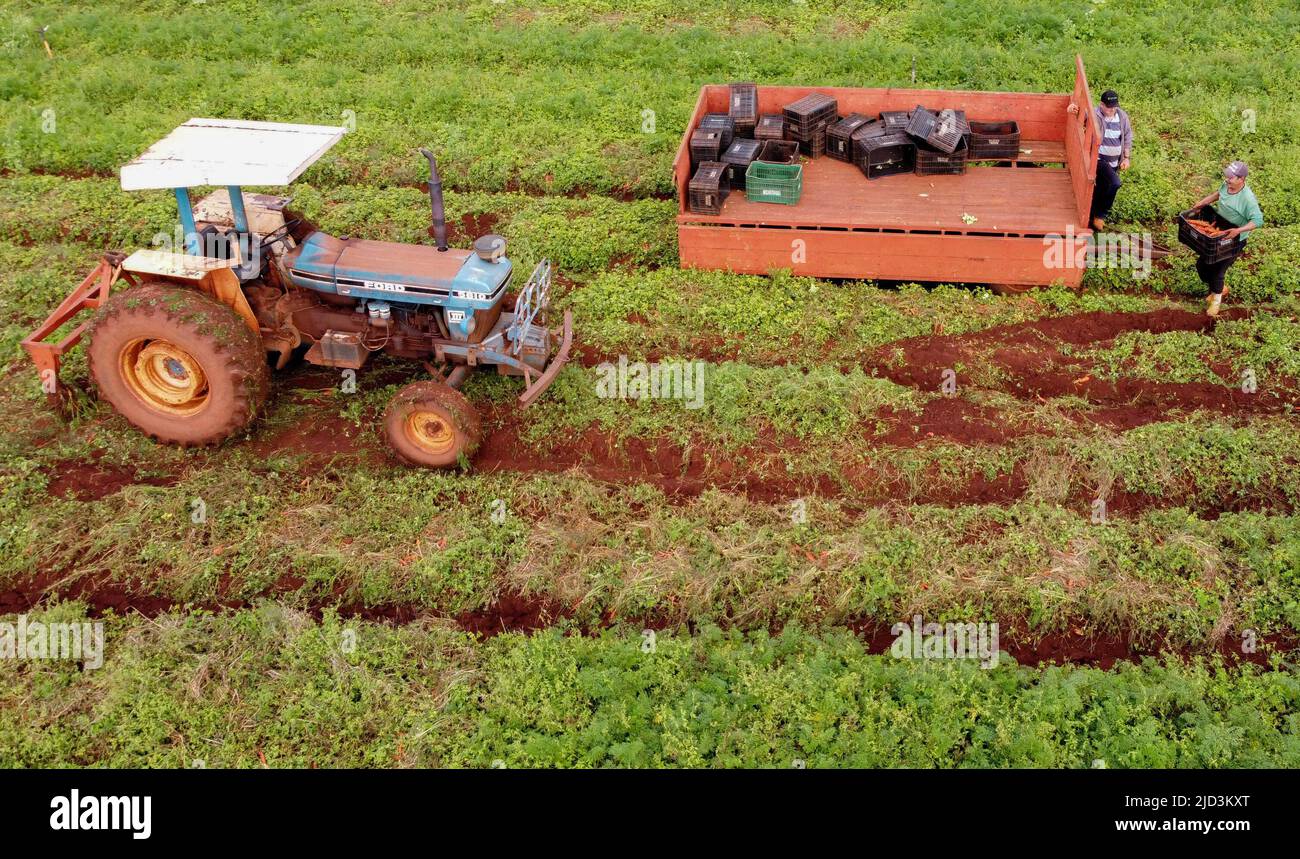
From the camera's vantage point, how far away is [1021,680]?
695 cm

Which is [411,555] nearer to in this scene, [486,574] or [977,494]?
[486,574]

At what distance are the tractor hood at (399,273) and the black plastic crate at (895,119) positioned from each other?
563 cm

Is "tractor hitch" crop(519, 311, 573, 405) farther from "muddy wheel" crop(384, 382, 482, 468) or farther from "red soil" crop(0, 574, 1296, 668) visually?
"red soil" crop(0, 574, 1296, 668)

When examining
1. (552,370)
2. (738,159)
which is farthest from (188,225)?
(738,159)

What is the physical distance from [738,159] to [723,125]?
0.77 m

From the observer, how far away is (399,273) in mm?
8703

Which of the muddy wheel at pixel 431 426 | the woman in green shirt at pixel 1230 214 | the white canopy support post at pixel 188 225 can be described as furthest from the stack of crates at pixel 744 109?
the white canopy support post at pixel 188 225

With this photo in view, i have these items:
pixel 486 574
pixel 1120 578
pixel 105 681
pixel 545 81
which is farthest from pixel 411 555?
pixel 545 81

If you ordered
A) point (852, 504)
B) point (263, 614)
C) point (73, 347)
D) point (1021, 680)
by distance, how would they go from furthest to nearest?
point (73, 347), point (852, 504), point (263, 614), point (1021, 680)

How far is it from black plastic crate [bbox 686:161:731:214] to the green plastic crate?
288 mm

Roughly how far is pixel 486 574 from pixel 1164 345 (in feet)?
22.4

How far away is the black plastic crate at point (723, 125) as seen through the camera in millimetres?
12156

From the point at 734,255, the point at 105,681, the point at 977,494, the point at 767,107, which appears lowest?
the point at 105,681

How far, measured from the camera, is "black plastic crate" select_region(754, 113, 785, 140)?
1234 cm
